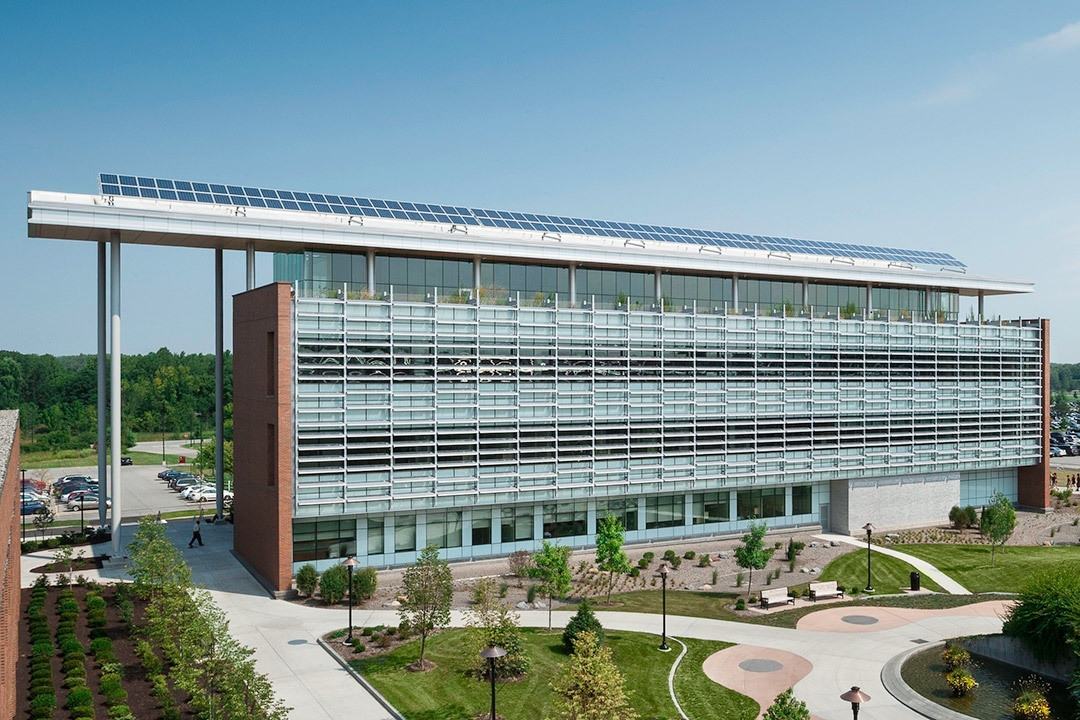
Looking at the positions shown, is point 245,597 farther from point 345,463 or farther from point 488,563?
point 488,563

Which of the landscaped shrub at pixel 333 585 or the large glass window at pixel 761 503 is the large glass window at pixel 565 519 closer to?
the large glass window at pixel 761 503

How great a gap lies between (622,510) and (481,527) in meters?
8.78

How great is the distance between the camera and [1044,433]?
61469 millimetres

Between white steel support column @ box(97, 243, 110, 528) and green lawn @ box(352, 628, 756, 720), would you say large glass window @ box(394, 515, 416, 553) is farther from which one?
white steel support column @ box(97, 243, 110, 528)

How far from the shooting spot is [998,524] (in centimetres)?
4803

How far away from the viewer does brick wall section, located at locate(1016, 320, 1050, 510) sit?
61219 millimetres

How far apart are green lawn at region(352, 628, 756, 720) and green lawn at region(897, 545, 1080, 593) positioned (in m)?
19.2

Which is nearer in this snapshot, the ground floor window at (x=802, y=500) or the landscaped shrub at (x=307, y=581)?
the landscaped shrub at (x=307, y=581)

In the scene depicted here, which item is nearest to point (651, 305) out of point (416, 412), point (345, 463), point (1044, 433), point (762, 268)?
point (762, 268)

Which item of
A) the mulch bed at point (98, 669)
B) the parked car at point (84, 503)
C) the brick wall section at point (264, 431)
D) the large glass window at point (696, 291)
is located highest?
the large glass window at point (696, 291)

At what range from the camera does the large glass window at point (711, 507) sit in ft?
161

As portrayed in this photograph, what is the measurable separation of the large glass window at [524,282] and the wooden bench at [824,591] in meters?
19.6

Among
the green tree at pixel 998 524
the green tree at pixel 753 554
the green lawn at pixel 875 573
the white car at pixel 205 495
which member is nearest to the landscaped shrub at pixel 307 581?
the green tree at pixel 753 554

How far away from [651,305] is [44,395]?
405ft
